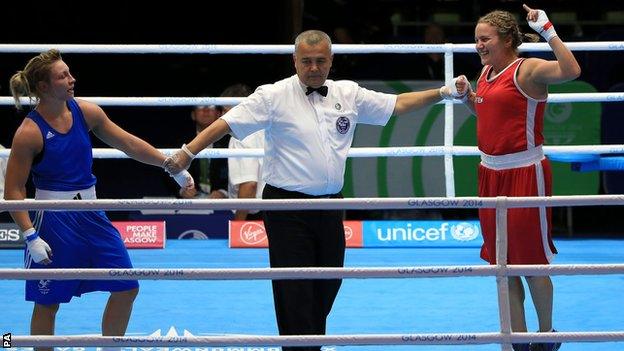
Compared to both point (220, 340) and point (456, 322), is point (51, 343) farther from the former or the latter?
point (456, 322)

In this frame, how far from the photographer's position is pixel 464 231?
7164mm

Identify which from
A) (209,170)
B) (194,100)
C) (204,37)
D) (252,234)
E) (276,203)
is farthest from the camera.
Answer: (204,37)

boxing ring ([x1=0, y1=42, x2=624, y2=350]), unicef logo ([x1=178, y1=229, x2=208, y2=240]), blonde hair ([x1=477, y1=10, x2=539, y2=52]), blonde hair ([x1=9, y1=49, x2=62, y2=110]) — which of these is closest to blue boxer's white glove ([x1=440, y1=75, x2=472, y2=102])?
blonde hair ([x1=477, y1=10, x2=539, y2=52])

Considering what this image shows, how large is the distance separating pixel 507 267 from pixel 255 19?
782 cm

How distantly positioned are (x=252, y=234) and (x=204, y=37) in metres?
4.57

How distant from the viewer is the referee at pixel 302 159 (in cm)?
437

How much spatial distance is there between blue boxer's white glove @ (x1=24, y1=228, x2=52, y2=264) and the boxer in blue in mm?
67

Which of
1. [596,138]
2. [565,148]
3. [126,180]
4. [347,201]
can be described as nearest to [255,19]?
[126,180]

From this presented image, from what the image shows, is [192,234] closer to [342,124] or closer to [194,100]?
[194,100]

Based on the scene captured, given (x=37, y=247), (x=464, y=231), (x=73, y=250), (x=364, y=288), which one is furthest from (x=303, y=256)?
Answer: (x=464, y=231)

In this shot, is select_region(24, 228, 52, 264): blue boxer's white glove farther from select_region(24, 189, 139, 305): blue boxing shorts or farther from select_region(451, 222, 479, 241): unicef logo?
select_region(451, 222, 479, 241): unicef logo

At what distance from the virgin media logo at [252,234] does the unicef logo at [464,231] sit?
1195 mm

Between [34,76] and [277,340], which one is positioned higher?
[34,76]

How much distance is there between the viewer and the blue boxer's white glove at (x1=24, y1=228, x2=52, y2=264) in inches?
167
